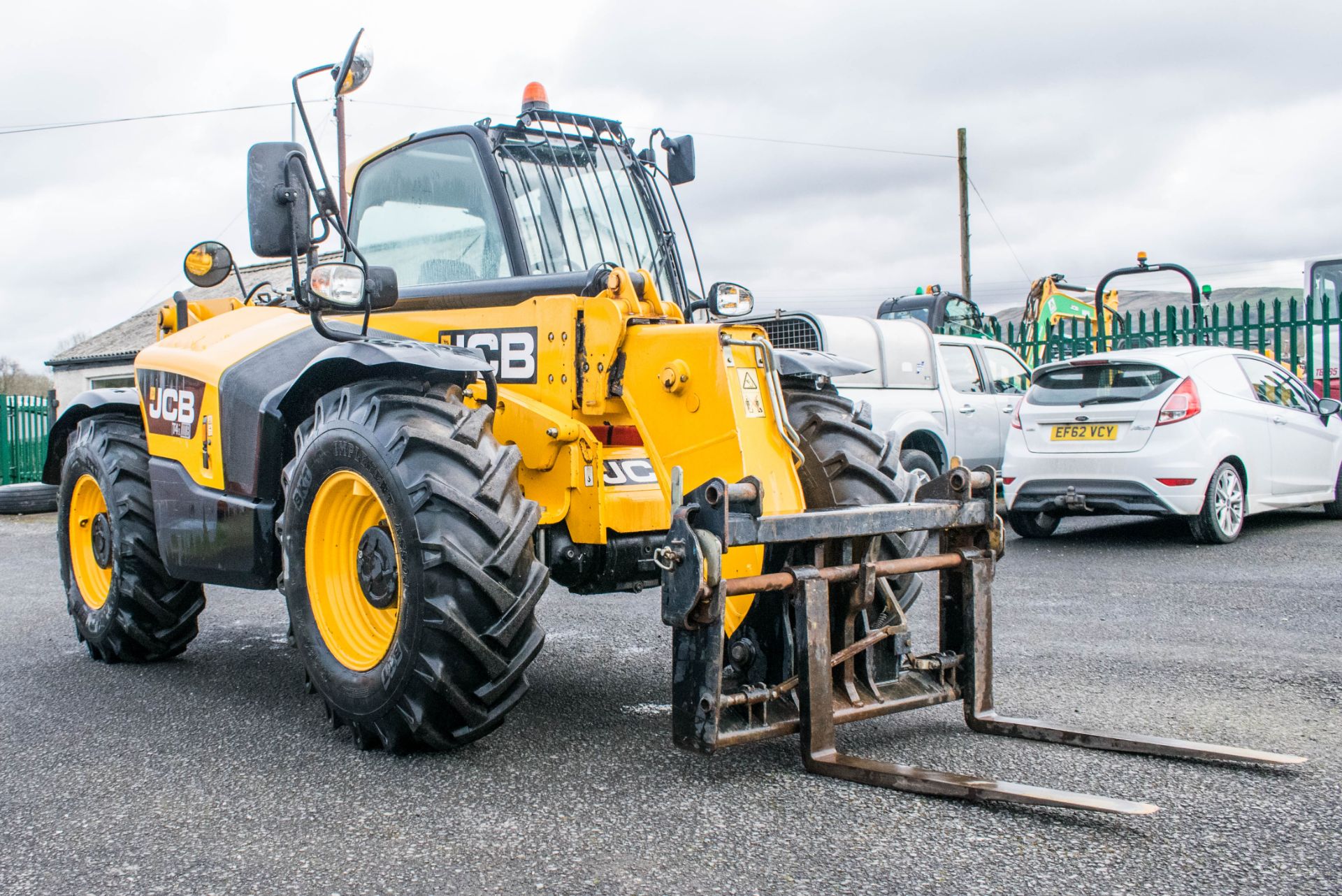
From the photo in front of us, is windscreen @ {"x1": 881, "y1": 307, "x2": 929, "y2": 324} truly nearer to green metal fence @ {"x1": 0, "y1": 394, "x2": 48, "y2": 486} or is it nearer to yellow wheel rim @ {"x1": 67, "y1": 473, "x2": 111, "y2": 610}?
yellow wheel rim @ {"x1": 67, "y1": 473, "x2": 111, "y2": 610}

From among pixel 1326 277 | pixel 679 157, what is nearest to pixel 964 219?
pixel 1326 277

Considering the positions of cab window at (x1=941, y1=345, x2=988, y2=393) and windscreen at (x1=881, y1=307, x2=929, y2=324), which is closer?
cab window at (x1=941, y1=345, x2=988, y2=393)

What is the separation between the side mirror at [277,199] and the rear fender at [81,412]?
240 centimetres

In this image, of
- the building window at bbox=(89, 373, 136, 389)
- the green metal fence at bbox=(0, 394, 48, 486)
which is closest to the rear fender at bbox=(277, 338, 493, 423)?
the green metal fence at bbox=(0, 394, 48, 486)

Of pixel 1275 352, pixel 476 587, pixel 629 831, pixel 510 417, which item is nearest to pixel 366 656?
pixel 476 587

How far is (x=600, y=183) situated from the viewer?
5.23m

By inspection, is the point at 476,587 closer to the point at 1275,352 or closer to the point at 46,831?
the point at 46,831

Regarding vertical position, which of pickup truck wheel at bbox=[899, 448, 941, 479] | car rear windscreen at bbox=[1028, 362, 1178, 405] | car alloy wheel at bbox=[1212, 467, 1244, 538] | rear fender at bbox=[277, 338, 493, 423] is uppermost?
rear fender at bbox=[277, 338, 493, 423]

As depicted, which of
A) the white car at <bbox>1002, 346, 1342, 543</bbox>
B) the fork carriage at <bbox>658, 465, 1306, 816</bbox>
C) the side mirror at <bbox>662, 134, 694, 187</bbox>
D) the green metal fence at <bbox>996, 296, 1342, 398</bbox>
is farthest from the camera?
the green metal fence at <bbox>996, 296, 1342, 398</bbox>

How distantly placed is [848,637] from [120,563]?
3676 millimetres

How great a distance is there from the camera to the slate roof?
2967 cm

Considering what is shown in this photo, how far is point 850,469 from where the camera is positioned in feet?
15.1

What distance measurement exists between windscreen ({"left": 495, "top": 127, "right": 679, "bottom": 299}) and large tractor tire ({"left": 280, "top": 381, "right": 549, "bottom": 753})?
923 mm

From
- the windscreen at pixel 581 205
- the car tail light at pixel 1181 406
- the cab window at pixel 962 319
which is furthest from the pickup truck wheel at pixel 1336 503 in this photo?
the windscreen at pixel 581 205
